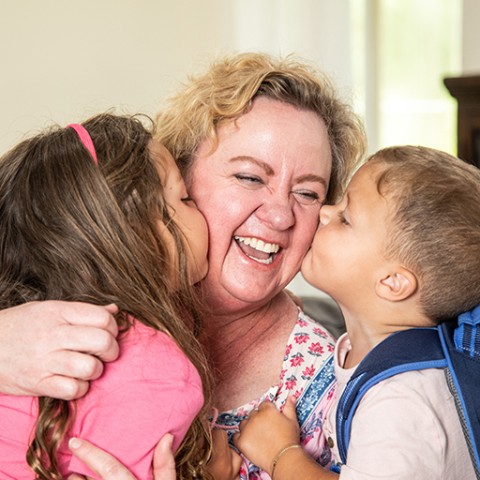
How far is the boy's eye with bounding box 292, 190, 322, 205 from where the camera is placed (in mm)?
1917

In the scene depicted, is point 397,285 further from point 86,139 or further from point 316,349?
point 86,139

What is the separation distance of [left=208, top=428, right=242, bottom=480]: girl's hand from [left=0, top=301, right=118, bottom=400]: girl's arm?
460 millimetres

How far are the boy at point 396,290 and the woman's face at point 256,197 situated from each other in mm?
119

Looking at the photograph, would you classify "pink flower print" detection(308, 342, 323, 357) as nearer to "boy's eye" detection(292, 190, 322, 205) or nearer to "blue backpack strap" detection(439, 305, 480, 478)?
"boy's eye" detection(292, 190, 322, 205)

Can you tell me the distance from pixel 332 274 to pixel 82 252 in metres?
0.54

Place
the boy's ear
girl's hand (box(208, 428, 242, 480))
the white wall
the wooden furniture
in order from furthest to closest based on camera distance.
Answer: the white wall → the wooden furniture → girl's hand (box(208, 428, 242, 480)) → the boy's ear

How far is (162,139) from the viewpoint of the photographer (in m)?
2.02

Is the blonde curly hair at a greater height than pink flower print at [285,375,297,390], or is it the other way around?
the blonde curly hair

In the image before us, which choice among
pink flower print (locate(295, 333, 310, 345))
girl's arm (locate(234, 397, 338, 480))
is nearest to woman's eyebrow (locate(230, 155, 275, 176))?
pink flower print (locate(295, 333, 310, 345))

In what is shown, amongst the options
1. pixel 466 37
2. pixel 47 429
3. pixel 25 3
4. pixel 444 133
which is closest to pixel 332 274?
pixel 47 429

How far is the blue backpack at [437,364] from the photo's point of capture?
147cm

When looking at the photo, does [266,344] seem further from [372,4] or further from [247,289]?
[372,4]

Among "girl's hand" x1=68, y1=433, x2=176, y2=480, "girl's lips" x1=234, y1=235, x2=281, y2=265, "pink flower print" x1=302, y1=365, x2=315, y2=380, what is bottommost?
"pink flower print" x1=302, y1=365, x2=315, y2=380

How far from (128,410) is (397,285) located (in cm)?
58
